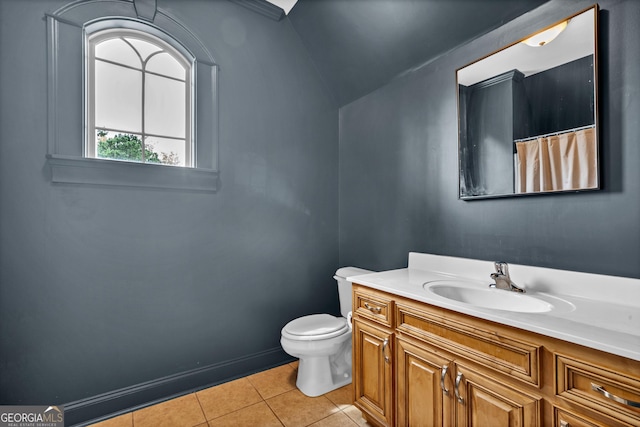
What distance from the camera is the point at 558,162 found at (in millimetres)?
1411

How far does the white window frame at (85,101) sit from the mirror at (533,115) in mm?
1678

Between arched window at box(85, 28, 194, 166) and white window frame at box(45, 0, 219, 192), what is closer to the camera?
white window frame at box(45, 0, 219, 192)

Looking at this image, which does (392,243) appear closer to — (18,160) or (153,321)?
(153,321)

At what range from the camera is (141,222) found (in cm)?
192

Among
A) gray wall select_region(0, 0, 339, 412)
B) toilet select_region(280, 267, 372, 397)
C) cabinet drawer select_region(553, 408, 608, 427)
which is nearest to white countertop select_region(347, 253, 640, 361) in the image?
cabinet drawer select_region(553, 408, 608, 427)

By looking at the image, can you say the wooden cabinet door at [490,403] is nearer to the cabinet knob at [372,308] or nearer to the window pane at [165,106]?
the cabinet knob at [372,308]

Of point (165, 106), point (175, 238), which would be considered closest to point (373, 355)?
point (175, 238)

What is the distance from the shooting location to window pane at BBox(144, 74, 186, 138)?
2061 millimetres

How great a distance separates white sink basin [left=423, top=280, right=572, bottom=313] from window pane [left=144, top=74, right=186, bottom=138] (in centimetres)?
193

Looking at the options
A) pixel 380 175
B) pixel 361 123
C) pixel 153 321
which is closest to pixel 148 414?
pixel 153 321

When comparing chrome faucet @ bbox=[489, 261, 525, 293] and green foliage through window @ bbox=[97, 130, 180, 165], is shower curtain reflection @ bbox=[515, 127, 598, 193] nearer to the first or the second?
chrome faucet @ bbox=[489, 261, 525, 293]

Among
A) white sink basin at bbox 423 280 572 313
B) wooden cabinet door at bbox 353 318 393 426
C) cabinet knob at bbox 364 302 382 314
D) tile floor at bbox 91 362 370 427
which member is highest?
white sink basin at bbox 423 280 572 313

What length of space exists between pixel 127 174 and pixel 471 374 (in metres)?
2.06

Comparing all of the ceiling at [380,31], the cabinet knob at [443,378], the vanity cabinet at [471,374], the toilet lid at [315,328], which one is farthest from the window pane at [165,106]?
the cabinet knob at [443,378]
